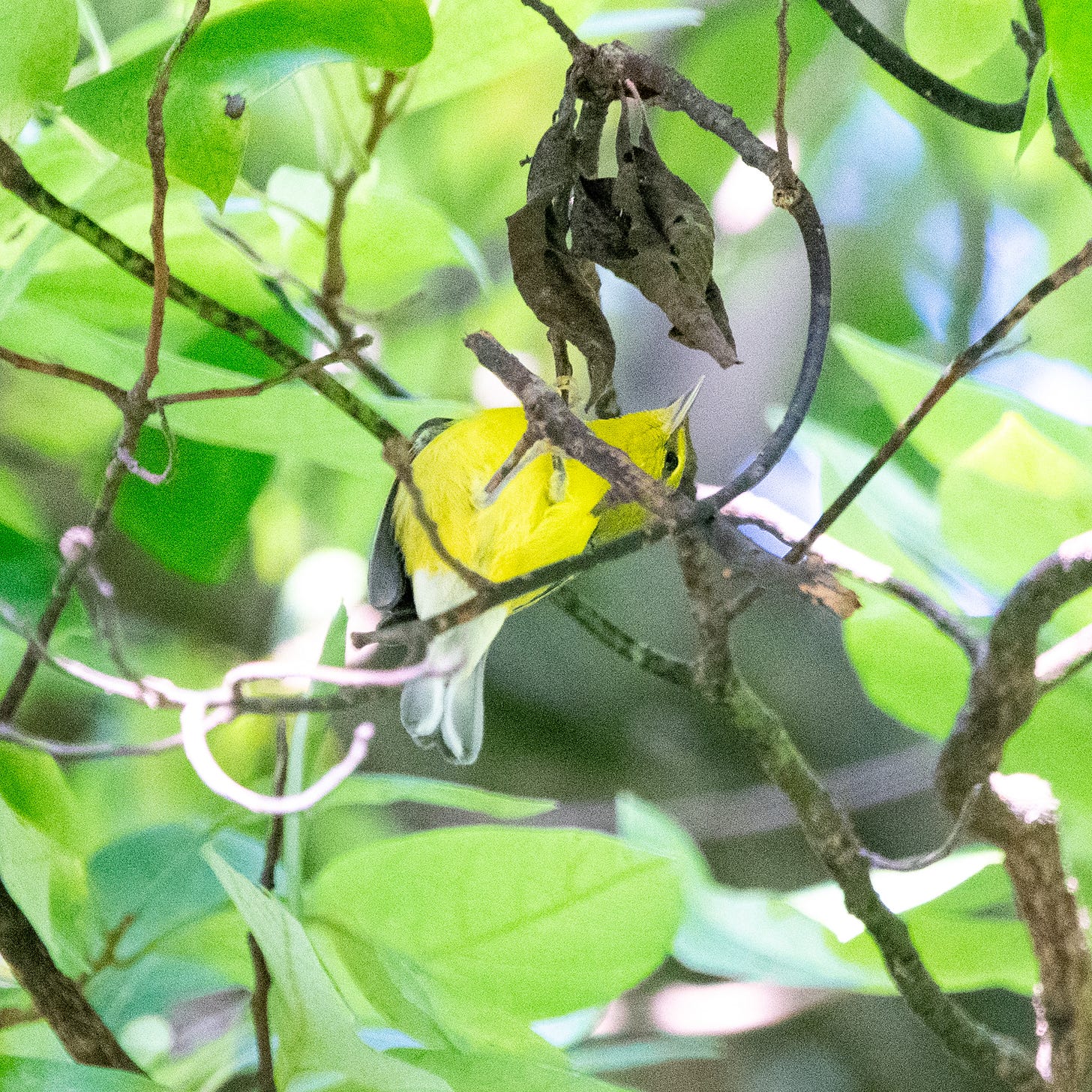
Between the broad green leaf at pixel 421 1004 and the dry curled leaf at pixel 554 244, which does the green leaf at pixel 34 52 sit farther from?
the broad green leaf at pixel 421 1004

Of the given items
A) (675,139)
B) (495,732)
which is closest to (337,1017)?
(675,139)

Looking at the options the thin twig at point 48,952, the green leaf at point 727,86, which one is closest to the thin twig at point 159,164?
the thin twig at point 48,952

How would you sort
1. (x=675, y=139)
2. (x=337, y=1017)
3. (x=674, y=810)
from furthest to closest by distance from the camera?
(x=674, y=810)
(x=675, y=139)
(x=337, y=1017)

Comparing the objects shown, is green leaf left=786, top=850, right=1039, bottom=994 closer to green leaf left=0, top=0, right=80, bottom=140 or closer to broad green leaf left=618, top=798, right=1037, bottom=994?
broad green leaf left=618, top=798, right=1037, bottom=994

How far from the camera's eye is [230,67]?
0.83 feet

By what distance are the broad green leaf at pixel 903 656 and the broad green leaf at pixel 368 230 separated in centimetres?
21

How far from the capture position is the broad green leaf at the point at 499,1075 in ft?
0.89

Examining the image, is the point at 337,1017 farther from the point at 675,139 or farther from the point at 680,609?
the point at 680,609

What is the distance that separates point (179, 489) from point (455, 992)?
0.23 metres

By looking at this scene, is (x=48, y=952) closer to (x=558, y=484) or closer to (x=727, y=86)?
(x=558, y=484)

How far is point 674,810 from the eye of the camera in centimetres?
85

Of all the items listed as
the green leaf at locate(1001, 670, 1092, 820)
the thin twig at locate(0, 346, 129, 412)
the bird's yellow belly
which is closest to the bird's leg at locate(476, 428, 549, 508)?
the bird's yellow belly

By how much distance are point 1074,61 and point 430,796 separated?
10.4 inches

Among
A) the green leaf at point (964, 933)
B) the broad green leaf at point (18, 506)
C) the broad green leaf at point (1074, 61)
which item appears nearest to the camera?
→ the broad green leaf at point (1074, 61)
